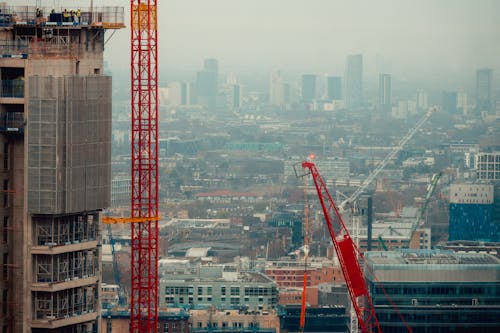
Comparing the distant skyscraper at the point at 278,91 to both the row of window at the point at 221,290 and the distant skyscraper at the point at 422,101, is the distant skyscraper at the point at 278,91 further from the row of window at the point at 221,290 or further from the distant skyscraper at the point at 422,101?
the row of window at the point at 221,290

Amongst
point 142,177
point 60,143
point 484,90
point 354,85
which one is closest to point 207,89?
point 354,85

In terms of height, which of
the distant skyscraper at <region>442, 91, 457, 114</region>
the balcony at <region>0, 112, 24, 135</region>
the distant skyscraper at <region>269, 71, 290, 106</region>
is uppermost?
the distant skyscraper at <region>269, 71, 290, 106</region>

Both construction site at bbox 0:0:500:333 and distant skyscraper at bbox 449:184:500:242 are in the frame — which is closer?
construction site at bbox 0:0:500:333

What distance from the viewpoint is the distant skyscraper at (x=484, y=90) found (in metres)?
70.3

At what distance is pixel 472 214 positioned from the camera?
63.4 m

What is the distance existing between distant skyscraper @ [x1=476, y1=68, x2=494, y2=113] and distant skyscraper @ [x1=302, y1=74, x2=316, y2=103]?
3127 cm

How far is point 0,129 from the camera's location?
1494 centimetres

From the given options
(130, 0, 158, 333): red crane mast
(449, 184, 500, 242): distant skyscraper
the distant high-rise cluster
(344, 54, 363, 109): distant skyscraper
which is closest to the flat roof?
(130, 0, 158, 333): red crane mast

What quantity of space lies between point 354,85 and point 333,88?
12.5 feet

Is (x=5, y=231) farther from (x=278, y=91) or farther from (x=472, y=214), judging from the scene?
(x=278, y=91)

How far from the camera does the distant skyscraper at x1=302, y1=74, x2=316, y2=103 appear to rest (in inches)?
4262

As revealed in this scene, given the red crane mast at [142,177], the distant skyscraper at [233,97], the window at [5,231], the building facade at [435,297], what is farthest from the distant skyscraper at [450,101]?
the window at [5,231]

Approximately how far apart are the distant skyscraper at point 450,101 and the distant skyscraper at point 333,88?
1862cm

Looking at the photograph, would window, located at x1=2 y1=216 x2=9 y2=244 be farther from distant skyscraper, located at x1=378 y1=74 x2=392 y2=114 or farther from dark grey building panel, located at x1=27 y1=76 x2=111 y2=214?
distant skyscraper, located at x1=378 y1=74 x2=392 y2=114
